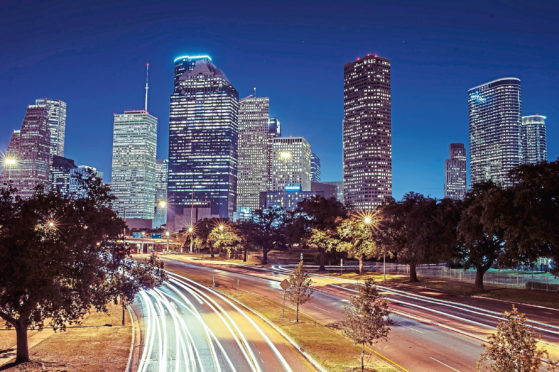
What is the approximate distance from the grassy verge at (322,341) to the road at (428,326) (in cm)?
161

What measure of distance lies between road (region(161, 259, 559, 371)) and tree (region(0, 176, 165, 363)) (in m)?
17.2

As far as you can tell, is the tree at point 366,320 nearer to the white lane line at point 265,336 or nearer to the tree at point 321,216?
the white lane line at point 265,336

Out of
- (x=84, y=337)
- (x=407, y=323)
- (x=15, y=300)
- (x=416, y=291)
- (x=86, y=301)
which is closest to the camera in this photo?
(x=15, y=300)

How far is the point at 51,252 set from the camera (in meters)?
20.8

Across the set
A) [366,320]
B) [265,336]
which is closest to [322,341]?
[265,336]

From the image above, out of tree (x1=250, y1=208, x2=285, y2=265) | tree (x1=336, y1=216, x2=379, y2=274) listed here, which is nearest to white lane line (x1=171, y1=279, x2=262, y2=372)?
tree (x1=336, y1=216, x2=379, y2=274)

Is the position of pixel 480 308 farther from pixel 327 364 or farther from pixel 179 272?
pixel 179 272

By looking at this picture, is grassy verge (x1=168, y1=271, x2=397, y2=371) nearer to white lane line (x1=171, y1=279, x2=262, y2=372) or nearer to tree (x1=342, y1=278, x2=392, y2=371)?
tree (x1=342, y1=278, x2=392, y2=371)

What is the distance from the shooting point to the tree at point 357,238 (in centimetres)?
6301

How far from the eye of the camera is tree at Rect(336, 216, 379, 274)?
63.0 m

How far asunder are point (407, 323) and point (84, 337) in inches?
904

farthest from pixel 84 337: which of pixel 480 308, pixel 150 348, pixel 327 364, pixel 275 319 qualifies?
pixel 480 308

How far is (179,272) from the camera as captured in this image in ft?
242

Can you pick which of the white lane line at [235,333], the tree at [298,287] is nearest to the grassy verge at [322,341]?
the tree at [298,287]
